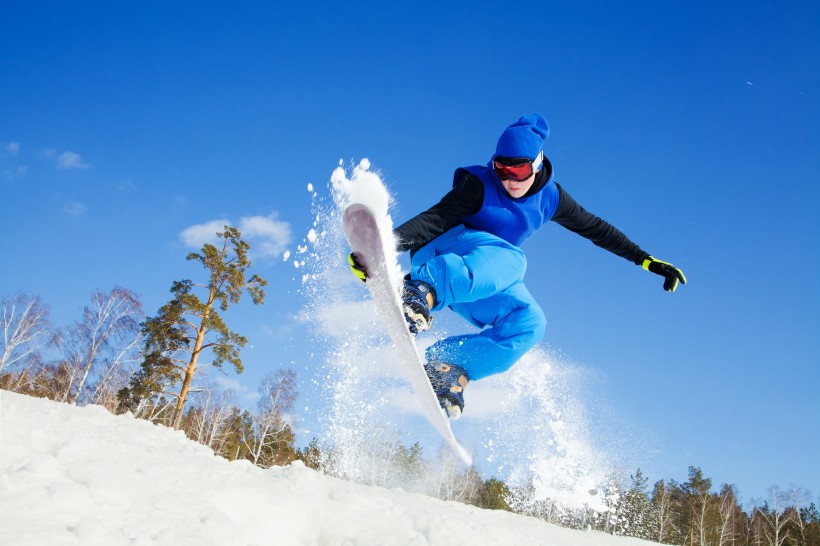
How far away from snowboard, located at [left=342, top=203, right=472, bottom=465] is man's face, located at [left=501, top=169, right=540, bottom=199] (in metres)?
1.39

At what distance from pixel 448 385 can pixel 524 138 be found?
6.83ft

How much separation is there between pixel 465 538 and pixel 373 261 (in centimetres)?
173

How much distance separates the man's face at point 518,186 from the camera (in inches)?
173

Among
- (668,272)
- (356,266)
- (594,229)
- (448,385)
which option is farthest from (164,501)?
(668,272)

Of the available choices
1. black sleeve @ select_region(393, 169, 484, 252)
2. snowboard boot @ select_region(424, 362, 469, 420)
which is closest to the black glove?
black sleeve @ select_region(393, 169, 484, 252)

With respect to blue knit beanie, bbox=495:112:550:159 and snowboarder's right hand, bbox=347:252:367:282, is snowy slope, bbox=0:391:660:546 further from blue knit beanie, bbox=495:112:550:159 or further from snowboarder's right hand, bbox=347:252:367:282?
blue knit beanie, bbox=495:112:550:159

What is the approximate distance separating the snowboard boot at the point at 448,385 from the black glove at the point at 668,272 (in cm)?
233

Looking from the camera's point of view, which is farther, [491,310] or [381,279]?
[491,310]

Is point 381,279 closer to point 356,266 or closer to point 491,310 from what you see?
point 356,266

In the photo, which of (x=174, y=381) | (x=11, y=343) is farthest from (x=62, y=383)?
(x=174, y=381)

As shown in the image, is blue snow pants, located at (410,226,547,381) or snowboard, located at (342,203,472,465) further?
blue snow pants, located at (410,226,547,381)

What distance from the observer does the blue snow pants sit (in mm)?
4152

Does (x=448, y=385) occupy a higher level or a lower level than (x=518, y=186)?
lower

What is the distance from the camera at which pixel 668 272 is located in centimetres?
527
